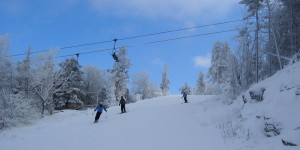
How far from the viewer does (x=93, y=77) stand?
50188 mm

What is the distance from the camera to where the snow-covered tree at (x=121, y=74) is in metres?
41.8

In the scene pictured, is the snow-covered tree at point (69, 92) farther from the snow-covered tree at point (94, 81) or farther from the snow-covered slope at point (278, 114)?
the snow-covered slope at point (278, 114)

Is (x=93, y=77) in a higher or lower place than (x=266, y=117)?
higher

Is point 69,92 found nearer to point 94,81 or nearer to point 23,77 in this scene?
point 23,77

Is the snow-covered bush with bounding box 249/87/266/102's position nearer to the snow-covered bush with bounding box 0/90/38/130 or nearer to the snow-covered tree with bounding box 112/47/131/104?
the snow-covered bush with bounding box 0/90/38/130

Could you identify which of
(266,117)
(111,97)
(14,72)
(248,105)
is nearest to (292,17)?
(248,105)

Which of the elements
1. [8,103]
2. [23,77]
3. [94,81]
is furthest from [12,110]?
[94,81]

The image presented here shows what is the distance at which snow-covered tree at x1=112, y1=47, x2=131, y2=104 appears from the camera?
137ft

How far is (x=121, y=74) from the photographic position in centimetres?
4231

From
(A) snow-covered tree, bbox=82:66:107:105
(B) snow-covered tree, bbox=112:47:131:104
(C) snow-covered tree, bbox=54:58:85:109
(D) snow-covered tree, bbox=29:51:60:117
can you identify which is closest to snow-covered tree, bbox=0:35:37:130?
(D) snow-covered tree, bbox=29:51:60:117

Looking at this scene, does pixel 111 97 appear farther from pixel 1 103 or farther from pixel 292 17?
pixel 292 17

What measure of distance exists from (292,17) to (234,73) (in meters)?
6.42

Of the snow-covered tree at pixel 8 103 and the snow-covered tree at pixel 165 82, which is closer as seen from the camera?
the snow-covered tree at pixel 8 103

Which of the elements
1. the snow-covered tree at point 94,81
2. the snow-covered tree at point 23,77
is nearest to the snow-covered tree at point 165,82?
the snow-covered tree at point 94,81
